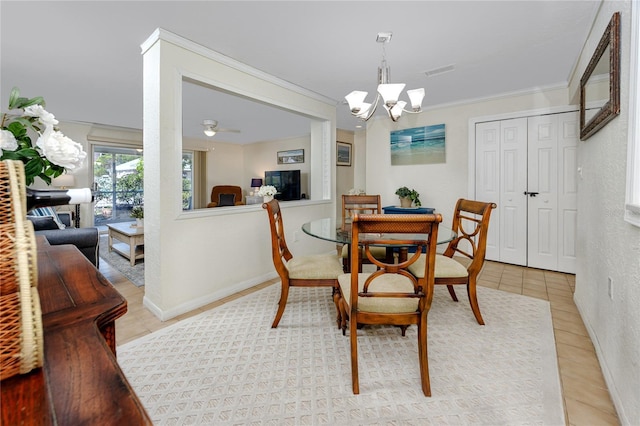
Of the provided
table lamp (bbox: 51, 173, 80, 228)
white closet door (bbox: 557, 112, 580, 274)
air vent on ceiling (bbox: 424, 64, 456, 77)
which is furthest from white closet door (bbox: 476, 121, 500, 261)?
table lamp (bbox: 51, 173, 80, 228)

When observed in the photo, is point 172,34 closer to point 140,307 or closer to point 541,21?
point 140,307

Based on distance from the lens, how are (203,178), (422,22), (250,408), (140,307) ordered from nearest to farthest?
1. (250,408)
2. (422,22)
3. (140,307)
4. (203,178)

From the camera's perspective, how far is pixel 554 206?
3.51m

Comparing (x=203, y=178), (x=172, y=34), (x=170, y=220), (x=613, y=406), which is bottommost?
(x=613, y=406)

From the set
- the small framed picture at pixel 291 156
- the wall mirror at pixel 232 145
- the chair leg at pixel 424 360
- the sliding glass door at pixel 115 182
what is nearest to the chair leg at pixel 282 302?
the chair leg at pixel 424 360

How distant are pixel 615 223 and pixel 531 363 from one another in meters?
0.92

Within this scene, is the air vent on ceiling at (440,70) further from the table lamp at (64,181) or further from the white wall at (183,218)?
the table lamp at (64,181)

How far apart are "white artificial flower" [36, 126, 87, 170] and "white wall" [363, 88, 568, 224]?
4.31 meters

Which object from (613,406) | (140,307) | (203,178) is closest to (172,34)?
(140,307)

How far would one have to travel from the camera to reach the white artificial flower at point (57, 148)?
68cm

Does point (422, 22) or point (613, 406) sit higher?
point (422, 22)

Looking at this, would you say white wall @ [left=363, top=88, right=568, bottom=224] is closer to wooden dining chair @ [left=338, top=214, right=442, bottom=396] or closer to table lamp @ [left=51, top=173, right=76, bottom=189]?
wooden dining chair @ [left=338, top=214, right=442, bottom=396]

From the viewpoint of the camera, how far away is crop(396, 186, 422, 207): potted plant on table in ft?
14.7

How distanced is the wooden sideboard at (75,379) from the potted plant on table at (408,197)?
4.20 metres
